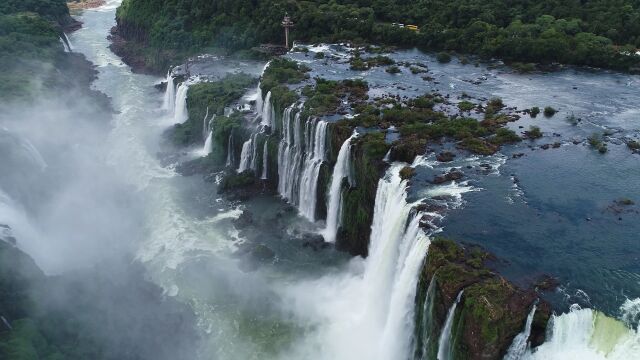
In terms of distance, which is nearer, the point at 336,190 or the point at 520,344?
the point at 520,344

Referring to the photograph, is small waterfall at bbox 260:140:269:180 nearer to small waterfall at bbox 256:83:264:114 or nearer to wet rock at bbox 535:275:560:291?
small waterfall at bbox 256:83:264:114

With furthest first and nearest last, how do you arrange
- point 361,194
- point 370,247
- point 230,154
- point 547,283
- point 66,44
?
point 66,44, point 230,154, point 361,194, point 370,247, point 547,283

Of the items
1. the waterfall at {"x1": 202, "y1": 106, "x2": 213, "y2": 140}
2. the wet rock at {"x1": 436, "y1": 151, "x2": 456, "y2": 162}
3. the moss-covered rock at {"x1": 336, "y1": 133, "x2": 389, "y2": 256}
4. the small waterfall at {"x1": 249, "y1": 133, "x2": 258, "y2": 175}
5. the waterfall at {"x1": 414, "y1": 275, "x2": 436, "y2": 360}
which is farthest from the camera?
the waterfall at {"x1": 202, "y1": 106, "x2": 213, "y2": 140}

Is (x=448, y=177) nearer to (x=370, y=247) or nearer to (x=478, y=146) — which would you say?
(x=478, y=146)

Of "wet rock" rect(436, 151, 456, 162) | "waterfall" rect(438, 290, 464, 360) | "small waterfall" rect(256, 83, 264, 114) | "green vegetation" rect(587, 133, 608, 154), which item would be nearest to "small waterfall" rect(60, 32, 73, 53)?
"small waterfall" rect(256, 83, 264, 114)

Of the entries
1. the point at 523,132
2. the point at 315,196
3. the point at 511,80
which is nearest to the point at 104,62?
the point at 315,196

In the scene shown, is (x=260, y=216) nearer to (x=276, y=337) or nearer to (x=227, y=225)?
(x=227, y=225)

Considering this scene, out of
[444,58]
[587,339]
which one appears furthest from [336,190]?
[444,58]
